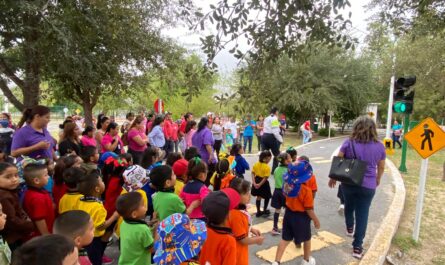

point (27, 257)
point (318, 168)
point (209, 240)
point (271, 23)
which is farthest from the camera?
point (318, 168)

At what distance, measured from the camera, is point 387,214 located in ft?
19.7

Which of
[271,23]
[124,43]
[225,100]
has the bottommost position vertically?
[225,100]

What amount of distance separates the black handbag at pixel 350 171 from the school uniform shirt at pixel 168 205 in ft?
6.82

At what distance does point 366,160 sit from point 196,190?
2216 millimetres

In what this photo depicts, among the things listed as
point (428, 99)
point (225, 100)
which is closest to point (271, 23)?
point (225, 100)

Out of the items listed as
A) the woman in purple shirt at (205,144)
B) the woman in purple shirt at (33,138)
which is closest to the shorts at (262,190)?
the woman in purple shirt at (205,144)

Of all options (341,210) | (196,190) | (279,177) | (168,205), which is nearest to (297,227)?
(196,190)

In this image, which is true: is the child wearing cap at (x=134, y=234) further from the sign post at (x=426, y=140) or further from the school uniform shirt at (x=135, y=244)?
the sign post at (x=426, y=140)

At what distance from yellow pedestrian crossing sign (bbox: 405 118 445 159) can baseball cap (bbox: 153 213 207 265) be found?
424 cm

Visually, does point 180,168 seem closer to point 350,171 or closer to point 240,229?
point 240,229

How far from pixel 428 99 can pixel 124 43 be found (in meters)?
29.8

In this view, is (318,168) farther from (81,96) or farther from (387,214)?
(81,96)

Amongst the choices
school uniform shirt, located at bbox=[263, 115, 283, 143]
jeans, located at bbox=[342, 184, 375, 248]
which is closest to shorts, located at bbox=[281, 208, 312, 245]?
jeans, located at bbox=[342, 184, 375, 248]

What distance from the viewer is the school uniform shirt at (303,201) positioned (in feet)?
12.4
